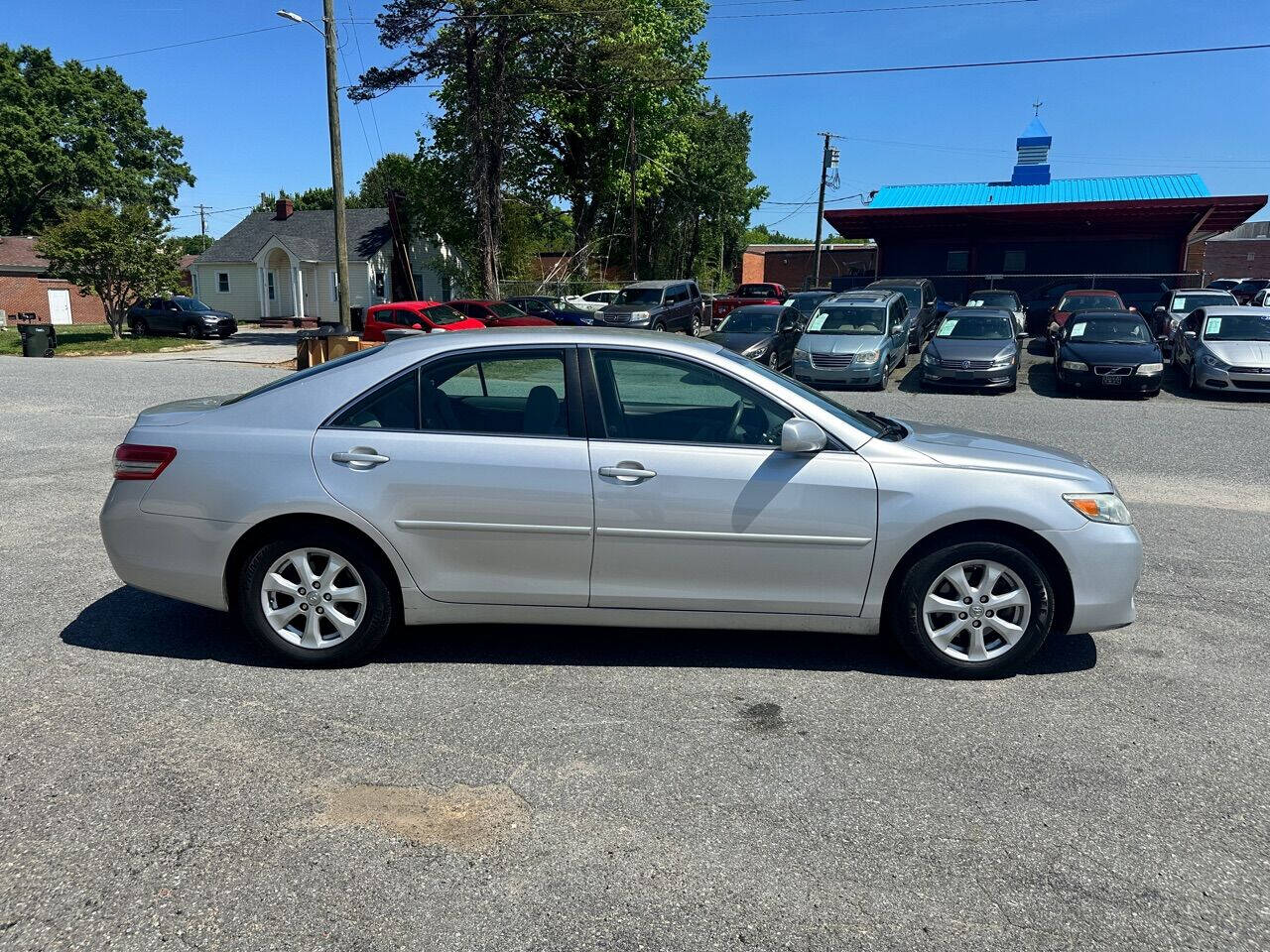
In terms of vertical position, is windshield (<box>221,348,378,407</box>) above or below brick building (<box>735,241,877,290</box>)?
below

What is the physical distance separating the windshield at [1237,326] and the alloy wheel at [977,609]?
679 inches

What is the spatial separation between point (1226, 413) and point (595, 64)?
2898cm

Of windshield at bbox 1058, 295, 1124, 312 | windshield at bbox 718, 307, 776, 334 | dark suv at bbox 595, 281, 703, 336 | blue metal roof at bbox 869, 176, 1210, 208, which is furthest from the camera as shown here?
blue metal roof at bbox 869, 176, 1210, 208

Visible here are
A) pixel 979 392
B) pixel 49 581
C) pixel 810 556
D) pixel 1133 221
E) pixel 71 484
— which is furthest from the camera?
pixel 1133 221

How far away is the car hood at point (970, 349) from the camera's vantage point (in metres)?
18.3

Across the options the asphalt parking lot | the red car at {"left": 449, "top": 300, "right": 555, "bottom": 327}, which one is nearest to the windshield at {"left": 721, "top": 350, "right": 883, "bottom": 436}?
→ the asphalt parking lot

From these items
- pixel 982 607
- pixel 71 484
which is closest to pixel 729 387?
pixel 982 607

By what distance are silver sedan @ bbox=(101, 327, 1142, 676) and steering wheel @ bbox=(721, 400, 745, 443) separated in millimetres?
13

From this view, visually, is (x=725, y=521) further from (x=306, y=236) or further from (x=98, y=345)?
(x=306, y=236)

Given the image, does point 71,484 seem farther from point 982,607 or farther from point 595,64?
point 595,64

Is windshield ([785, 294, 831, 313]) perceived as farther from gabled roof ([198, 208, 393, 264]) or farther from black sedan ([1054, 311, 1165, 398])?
gabled roof ([198, 208, 393, 264])

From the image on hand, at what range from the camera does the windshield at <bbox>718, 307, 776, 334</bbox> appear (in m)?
21.3

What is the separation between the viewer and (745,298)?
127 ft

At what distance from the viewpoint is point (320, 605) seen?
450 centimetres
